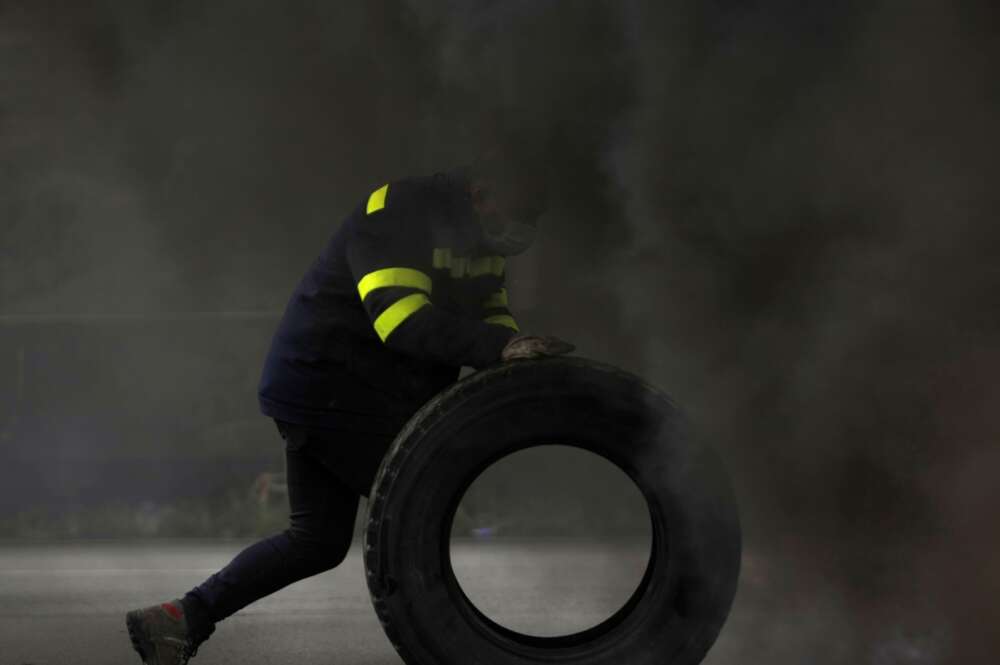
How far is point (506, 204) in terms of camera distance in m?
3.18

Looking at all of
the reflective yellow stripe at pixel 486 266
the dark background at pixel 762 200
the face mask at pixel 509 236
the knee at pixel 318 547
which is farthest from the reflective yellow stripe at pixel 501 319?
the dark background at pixel 762 200

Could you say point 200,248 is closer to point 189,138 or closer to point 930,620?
point 189,138

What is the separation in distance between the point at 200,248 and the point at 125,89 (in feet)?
4.96

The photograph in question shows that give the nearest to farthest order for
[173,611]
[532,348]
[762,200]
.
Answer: [532,348] → [173,611] → [762,200]

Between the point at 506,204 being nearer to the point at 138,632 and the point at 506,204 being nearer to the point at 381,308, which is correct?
the point at 381,308

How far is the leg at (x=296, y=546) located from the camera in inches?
130

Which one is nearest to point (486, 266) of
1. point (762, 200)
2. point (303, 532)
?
point (303, 532)

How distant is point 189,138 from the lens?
6805 millimetres

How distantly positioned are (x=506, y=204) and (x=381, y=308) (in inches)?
16.3

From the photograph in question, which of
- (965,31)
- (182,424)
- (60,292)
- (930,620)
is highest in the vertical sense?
(60,292)

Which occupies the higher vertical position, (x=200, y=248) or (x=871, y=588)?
(x=200, y=248)

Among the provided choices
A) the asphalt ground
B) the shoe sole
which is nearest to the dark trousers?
the shoe sole

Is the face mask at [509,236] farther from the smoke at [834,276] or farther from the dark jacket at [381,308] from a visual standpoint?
the smoke at [834,276]

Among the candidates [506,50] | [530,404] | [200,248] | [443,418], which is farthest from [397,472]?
[200,248]
